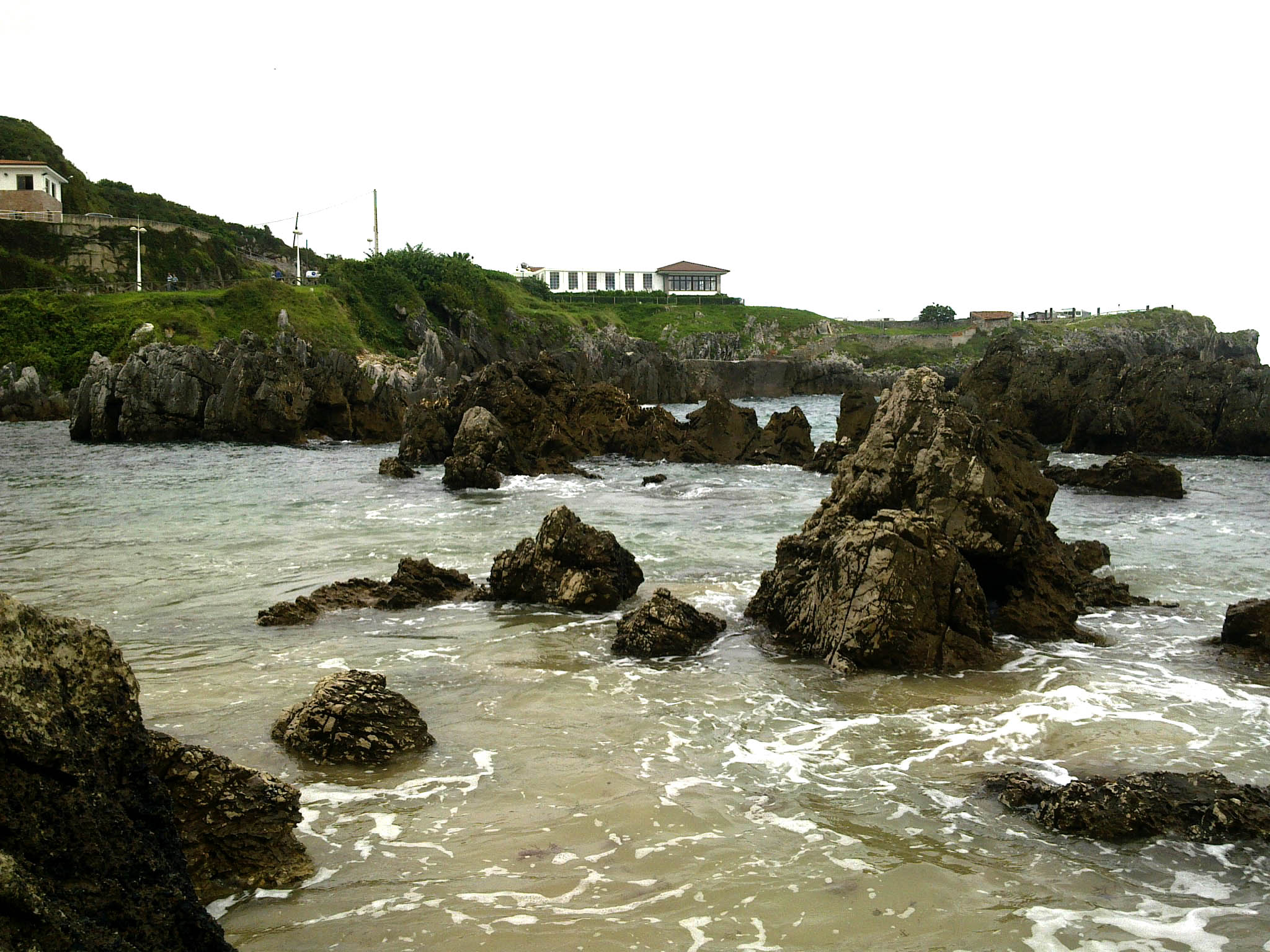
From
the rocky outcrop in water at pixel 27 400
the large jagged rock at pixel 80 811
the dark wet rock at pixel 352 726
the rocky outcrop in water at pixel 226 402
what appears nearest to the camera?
the large jagged rock at pixel 80 811

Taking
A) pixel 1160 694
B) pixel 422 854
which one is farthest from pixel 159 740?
Result: pixel 1160 694

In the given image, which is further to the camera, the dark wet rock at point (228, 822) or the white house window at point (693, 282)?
the white house window at point (693, 282)

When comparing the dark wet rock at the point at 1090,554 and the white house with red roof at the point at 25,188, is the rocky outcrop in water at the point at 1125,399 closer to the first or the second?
the dark wet rock at the point at 1090,554

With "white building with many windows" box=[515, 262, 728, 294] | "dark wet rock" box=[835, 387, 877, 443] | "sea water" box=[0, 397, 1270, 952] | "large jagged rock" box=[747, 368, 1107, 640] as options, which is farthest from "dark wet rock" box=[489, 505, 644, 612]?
"white building with many windows" box=[515, 262, 728, 294]

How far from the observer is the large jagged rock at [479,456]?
24.5 metres

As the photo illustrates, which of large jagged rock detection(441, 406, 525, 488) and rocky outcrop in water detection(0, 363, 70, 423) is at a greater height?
rocky outcrop in water detection(0, 363, 70, 423)

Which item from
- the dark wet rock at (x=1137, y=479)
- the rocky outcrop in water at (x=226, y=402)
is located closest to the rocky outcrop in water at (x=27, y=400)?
the rocky outcrop in water at (x=226, y=402)

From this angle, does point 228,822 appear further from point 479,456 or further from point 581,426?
point 581,426

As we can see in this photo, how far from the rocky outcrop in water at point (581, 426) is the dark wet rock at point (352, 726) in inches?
828

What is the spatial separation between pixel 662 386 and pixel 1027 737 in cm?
6918

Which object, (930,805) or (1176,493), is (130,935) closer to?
(930,805)

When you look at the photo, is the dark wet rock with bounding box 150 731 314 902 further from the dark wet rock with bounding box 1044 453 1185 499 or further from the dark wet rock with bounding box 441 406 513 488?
the dark wet rock with bounding box 1044 453 1185 499

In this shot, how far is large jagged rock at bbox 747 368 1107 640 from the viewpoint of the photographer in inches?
418

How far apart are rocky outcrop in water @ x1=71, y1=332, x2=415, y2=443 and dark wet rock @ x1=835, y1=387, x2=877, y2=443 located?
1908 cm
